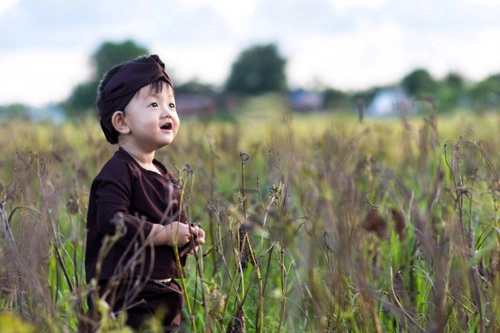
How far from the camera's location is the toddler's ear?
2232 millimetres

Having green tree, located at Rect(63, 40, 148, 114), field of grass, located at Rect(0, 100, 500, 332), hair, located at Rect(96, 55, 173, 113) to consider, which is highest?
green tree, located at Rect(63, 40, 148, 114)

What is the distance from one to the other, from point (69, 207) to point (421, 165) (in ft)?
6.54

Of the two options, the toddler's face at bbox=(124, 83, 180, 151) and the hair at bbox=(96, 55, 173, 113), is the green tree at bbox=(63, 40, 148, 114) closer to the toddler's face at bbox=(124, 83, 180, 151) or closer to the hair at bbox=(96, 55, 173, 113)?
the hair at bbox=(96, 55, 173, 113)

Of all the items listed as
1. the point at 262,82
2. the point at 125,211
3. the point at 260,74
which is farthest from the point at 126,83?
the point at 262,82

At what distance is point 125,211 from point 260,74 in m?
44.8

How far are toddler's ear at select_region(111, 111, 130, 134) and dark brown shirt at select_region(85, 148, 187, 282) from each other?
2.3 inches

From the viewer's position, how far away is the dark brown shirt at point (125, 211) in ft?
6.79

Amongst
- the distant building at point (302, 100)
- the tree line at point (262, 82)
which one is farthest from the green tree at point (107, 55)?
the distant building at point (302, 100)

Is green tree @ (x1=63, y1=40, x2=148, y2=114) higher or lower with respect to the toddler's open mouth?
higher

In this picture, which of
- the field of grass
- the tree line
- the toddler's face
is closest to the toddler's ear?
the toddler's face

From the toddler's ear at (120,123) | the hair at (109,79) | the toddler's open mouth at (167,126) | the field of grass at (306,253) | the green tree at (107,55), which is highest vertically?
the green tree at (107,55)

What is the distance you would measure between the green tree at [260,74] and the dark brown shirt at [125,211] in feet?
110

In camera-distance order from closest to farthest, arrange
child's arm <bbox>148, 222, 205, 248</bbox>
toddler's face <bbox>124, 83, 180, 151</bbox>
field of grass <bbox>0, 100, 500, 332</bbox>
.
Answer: field of grass <bbox>0, 100, 500, 332</bbox> < child's arm <bbox>148, 222, 205, 248</bbox> < toddler's face <bbox>124, 83, 180, 151</bbox>

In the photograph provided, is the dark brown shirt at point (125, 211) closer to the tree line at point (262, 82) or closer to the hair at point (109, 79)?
the hair at point (109, 79)
